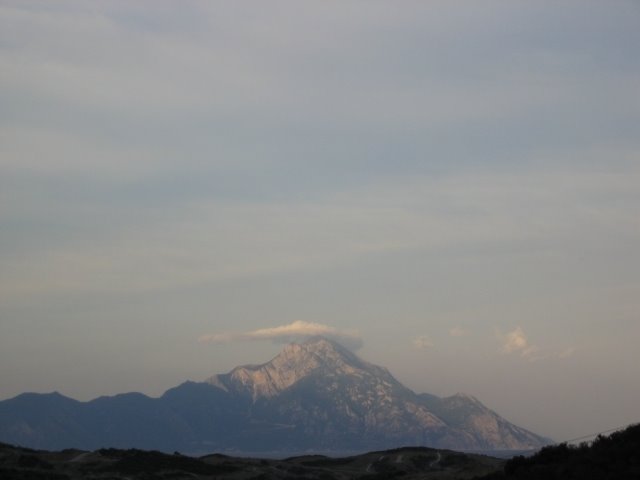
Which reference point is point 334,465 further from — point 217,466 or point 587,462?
point 587,462

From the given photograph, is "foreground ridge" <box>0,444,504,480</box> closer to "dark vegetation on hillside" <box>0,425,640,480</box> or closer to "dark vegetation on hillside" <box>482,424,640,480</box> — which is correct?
"dark vegetation on hillside" <box>0,425,640,480</box>

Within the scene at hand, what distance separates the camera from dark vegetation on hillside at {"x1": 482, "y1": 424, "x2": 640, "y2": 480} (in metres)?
55.5

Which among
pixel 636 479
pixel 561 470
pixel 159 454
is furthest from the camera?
pixel 159 454

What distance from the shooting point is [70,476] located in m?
99.5

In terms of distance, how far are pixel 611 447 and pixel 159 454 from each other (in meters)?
70.2

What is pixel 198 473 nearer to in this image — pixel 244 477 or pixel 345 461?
pixel 244 477

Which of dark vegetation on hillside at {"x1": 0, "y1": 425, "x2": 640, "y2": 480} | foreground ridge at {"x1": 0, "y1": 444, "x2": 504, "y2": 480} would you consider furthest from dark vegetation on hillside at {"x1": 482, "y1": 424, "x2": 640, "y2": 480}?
foreground ridge at {"x1": 0, "y1": 444, "x2": 504, "y2": 480}

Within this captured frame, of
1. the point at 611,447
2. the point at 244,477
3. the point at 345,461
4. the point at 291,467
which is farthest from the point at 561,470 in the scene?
the point at 345,461

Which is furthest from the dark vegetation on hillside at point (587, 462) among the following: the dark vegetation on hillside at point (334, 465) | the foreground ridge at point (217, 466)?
the foreground ridge at point (217, 466)

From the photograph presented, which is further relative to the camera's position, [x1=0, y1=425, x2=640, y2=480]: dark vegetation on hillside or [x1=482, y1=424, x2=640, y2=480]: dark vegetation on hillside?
[x1=0, y1=425, x2=640, y2=480]: dark vegetation on hillside

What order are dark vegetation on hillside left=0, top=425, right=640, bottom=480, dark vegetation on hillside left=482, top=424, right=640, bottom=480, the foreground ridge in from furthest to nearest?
1. the foreground ridge
2. dark vegetation on hillside left=0, top=425, right=640, bottom=480
3. dark vegetation on hillside left=482, top=424, right=640, bottom=480

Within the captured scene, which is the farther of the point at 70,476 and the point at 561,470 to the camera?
the point at 70,476

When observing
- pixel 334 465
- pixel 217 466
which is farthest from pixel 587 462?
pixel 334 465

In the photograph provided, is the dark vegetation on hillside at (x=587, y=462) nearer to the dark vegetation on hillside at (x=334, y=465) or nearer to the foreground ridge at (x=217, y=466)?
the dark vegetation on hillside at (x=334, y=465)
